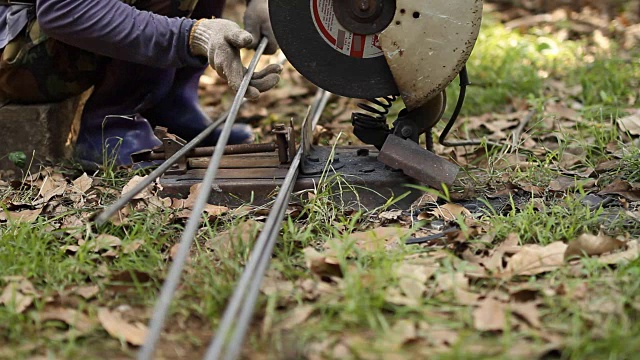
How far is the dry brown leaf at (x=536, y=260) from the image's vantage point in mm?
2266

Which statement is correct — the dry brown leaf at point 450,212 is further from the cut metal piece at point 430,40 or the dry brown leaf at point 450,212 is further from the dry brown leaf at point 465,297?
the dry brown leaf at point 465,297

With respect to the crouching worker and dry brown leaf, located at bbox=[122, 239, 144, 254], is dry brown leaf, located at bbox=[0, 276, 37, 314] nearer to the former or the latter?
dry brown leaf, located at bbox=[122, 239, 144, 254]

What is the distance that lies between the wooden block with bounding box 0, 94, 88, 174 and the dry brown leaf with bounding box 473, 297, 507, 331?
214 cm

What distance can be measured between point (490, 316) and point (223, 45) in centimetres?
146

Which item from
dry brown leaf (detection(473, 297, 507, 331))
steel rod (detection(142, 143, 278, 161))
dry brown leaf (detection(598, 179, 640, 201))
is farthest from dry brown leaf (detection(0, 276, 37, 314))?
dry brown leaf (detection(598, 179, 640, 201))

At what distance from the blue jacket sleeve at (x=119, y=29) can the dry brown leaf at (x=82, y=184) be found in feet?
1.73

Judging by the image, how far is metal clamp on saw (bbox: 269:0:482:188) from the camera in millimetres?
2744

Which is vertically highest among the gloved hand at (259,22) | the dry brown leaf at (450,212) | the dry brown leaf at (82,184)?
the gloved hand at (259,22)

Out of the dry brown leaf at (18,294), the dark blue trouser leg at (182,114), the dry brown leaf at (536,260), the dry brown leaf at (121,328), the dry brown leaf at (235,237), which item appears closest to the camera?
the dry brown leaf at (121,328)

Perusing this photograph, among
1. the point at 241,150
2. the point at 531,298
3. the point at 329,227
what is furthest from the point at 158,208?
the point at 531,298

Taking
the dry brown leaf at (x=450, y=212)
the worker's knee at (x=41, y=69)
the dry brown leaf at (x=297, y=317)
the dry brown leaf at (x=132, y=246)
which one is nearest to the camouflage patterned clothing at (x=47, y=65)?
the worker's knee at (x=41, y=69)

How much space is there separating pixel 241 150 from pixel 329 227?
0.62m

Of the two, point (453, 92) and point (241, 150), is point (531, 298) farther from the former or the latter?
point (453, 92)

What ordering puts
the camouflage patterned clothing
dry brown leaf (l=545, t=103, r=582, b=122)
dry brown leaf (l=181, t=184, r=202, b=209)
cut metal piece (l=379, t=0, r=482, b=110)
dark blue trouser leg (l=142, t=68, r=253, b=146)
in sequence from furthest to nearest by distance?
dry brown leaf (l=545, t=103, r=582, b=122), dark blue trouser leg (l=142, t=68, r=253, b=146), the camouflage patterned clothing, dry brown leaf (l=181, t=184, r=202, b=209), cut metal piece (l=379, t=0, r=482, b=110)
